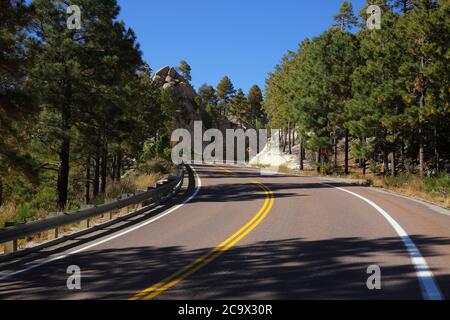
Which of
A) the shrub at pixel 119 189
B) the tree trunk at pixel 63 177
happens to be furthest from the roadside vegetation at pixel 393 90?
the tree trunk at pixel 63 177

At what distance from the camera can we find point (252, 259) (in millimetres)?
7895

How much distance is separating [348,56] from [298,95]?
8.57m

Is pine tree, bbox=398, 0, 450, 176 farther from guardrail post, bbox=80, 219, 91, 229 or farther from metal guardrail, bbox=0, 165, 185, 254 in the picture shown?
guardrail post, bbox=80, 219, 91, 229

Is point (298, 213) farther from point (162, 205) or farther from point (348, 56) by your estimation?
point (348, 56)

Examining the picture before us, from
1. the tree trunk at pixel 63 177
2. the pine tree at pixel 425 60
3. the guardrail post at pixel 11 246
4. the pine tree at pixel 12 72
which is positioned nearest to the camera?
the guardrail post at pixel 11 246

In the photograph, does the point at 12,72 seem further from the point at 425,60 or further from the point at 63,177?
the point at 425,60

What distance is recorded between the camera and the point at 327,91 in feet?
126

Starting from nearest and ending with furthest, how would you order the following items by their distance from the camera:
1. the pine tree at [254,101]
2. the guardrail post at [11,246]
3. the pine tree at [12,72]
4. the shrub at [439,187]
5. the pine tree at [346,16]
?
the guardrail post at [11,246] < the pine tree at [12,72] < the shrub at [439,187] < the pine tree at [346,16] < the pine tree at [254,101]

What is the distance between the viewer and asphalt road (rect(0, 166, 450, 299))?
20.0 feet

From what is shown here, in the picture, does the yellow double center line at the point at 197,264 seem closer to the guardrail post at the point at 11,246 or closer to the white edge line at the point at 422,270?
the white edge line at the point at 422,270

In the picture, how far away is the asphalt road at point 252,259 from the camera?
6094mm

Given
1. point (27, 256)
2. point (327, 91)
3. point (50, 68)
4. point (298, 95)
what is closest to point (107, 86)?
point (50, 68)

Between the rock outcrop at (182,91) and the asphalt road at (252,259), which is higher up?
the rock outcrop at (182,91)

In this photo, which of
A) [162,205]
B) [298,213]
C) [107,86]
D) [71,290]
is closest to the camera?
[71,290]
